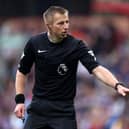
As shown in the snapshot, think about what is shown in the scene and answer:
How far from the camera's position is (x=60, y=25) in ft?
41.8

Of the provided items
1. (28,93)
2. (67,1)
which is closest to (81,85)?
(28,93)

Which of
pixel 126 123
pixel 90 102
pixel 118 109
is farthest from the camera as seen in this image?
pixel 90 102

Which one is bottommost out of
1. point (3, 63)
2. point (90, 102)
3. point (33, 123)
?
point (3, 63)

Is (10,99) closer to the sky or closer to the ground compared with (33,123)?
closer to the ground

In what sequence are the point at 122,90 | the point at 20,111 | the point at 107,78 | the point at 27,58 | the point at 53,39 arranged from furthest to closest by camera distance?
the point at 27,58, the point at 20,111, the point at 53,39, the point at 107,78, the point at 122,90

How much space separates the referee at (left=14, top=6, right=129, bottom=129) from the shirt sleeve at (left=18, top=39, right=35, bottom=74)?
0.13m

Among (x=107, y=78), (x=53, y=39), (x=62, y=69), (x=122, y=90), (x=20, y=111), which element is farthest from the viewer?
(x=20, y=111)

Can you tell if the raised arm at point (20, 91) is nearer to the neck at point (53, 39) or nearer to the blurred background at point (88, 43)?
the neck at point (53, 39)

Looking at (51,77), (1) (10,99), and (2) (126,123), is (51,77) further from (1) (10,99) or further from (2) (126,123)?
(1) (10,99)

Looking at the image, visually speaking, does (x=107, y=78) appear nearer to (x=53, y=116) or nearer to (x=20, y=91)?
(x=53, y=116)

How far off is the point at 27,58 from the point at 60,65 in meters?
0.52

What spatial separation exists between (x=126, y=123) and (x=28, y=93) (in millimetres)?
4768

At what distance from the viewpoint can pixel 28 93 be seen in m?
20.1

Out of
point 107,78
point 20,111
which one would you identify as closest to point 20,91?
point 20,111
